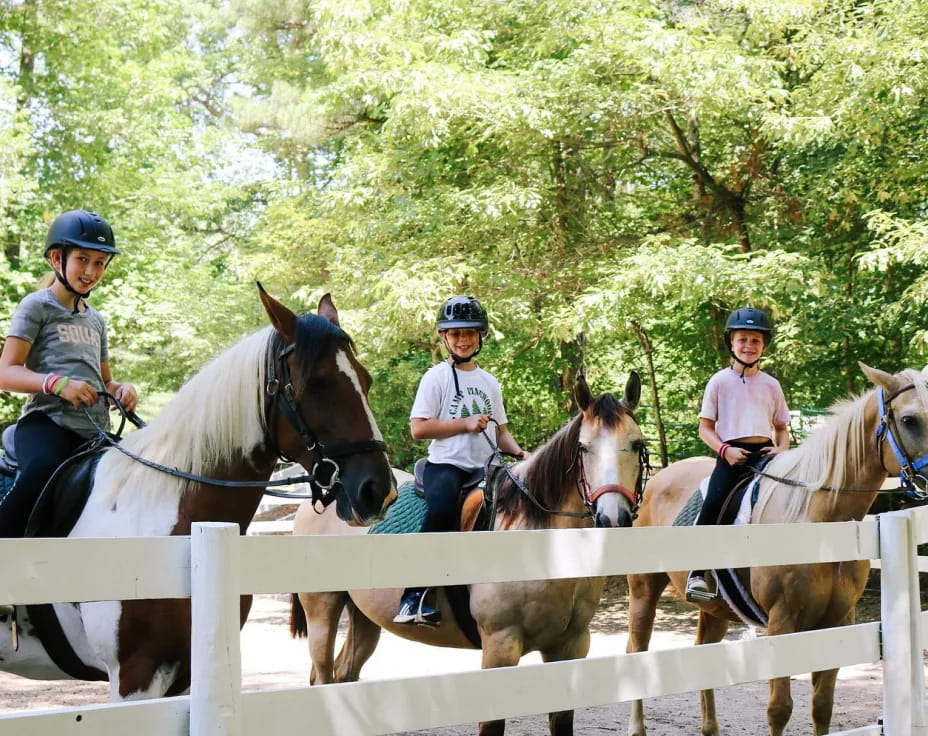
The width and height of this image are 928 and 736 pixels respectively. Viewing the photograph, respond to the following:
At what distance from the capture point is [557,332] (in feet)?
37.1

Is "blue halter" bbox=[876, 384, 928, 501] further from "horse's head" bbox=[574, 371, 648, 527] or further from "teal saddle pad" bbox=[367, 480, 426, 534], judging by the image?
"teal saddle pad" bbox=[367, 480, 426, 534]

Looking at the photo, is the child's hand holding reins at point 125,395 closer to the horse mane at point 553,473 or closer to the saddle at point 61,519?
the saddle at point 61,519

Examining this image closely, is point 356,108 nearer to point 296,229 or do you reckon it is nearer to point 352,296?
point 296,229

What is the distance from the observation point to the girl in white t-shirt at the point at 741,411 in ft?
21.5

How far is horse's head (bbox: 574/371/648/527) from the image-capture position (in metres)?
5.02

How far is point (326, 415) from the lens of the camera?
386cm

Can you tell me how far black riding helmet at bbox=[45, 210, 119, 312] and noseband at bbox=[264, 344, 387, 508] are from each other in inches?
35.6

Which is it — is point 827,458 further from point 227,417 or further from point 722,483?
point 227,417

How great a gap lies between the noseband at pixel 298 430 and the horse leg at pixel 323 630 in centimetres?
268

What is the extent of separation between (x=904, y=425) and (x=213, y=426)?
3904 mm

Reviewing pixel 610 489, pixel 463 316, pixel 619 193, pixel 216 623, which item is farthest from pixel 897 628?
pixel 619 193

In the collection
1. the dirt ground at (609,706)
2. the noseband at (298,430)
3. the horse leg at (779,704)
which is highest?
the noseband at (298,430)

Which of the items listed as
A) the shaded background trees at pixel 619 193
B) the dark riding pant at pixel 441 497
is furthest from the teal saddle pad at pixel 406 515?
the shaded background trees at pixel 619 193

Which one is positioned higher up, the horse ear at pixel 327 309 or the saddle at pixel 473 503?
the horse ear at pixel 327 309
